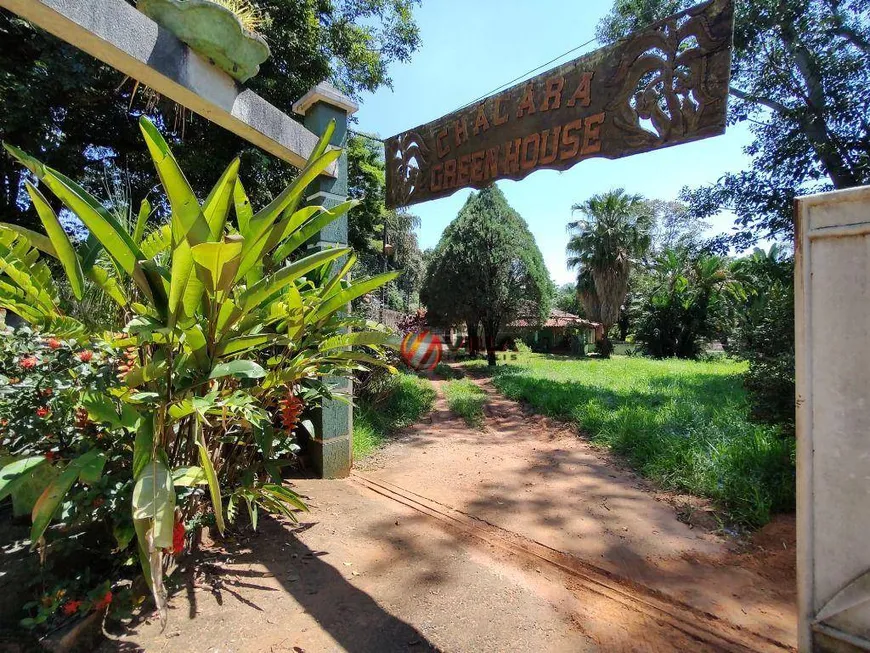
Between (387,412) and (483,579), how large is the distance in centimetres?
408

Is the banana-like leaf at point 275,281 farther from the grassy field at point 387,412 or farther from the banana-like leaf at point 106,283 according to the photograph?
the grassy field at point 387,412

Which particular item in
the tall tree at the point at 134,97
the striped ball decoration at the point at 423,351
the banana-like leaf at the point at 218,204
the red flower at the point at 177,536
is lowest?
the red flower at the point at 177,536

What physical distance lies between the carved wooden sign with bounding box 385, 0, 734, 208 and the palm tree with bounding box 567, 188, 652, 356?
643 inches

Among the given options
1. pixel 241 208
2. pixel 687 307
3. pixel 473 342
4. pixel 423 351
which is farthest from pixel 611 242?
pixel 241 208

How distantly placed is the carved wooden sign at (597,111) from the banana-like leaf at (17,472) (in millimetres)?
3214

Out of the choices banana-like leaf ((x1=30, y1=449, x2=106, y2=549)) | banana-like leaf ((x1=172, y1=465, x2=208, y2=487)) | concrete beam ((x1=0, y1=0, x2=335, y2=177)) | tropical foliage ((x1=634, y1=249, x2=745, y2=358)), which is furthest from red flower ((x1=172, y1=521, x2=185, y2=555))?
tropical foliage ((x1=634, y1=249, x2=745, y2=358))

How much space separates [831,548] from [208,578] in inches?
99.0

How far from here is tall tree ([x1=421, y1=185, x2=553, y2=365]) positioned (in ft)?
40.3

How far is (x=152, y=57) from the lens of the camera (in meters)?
2.45

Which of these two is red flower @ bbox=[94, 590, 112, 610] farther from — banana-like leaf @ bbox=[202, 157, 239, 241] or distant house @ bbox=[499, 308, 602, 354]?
distant house @ bbox=[499, 308, 602, 354]

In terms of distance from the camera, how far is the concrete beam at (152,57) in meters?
2.16

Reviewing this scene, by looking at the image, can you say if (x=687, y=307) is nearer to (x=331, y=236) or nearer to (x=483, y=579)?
(x=331, y=236)

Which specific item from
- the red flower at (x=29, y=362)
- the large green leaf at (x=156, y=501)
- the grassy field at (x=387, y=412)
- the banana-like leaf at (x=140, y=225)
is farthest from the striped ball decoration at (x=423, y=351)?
the large green leaf at (x=156, y=501)

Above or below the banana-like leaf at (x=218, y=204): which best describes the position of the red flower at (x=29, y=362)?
below
